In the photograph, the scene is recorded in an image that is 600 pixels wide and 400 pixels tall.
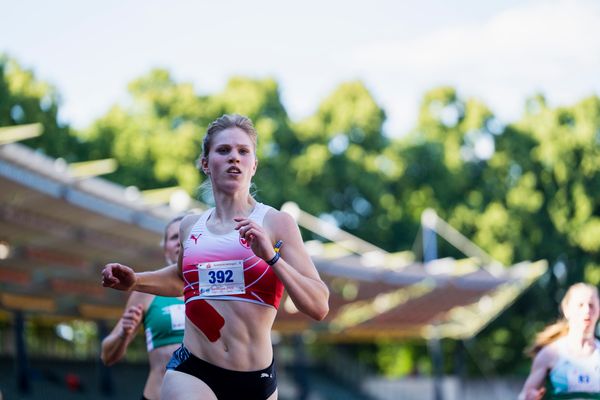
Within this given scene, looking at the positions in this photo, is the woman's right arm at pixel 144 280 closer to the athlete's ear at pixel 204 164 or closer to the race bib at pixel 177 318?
the athlete's ear at pixel 204 164

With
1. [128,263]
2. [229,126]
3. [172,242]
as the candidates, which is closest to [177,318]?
[172,242]

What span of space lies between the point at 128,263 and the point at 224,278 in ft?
82.2

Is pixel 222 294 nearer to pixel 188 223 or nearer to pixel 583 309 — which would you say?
pixel 188 223

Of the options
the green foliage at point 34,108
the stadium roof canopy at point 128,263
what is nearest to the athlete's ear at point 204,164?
the stadium roof canopy at point 128,263

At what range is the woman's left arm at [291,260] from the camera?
4.48 m

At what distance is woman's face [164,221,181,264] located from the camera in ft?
24.5

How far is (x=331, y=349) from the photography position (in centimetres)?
4894

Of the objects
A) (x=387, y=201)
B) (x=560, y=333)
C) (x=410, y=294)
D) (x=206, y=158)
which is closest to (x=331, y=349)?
(x=387, y=201)

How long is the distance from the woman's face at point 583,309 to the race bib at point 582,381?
0.96 ft

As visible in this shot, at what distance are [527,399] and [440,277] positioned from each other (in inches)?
1161

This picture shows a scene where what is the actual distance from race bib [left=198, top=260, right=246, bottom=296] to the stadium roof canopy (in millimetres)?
12351

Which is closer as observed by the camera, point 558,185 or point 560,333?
point 560,333

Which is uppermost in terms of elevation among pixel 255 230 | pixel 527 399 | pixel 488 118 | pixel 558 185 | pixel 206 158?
pixel 488 118

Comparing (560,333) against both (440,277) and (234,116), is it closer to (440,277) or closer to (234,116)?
(234,116)
